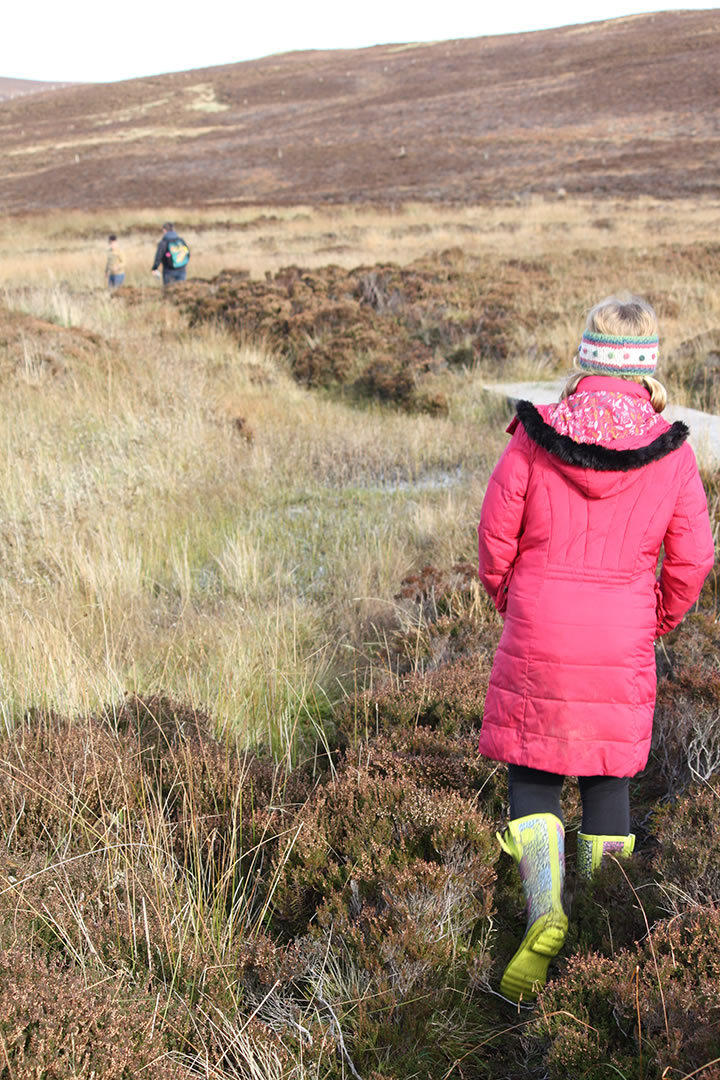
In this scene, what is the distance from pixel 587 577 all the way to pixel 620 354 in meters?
0.56

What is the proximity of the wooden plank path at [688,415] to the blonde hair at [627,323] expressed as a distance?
5.16 ft

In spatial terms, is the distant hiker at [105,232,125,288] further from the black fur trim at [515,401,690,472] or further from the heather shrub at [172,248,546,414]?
the black fur trim at [515,401,690,472]

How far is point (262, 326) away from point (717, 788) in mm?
9932

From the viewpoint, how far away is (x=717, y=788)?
2.54 meters

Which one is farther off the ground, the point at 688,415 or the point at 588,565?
the point at 588,565

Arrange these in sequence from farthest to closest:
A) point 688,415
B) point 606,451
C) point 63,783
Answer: point 688,415, point 63,783, point 606,451

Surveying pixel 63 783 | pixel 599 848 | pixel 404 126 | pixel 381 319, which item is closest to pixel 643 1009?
pixel 599 848

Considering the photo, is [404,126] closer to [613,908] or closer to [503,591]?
[503,591]

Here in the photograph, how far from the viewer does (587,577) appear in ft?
7.26

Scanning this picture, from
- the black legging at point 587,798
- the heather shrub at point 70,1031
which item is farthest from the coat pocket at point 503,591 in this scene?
the heather shrub at point 70,1031

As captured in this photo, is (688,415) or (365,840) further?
(688,415)

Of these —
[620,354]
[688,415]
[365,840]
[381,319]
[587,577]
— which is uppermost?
[620,354]

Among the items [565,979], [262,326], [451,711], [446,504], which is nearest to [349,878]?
[565,979]

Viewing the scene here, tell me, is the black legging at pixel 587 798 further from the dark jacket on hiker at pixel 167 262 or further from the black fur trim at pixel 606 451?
the dark jacket on hiker at pixel 167 262
